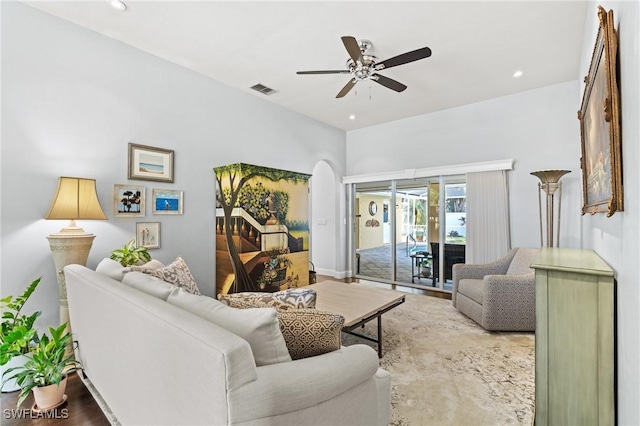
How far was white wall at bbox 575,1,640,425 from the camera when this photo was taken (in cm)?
109

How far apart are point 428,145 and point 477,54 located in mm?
→ 2047

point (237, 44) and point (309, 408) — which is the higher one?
point (237, 44)

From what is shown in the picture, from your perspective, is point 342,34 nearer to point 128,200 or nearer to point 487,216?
point 128,200

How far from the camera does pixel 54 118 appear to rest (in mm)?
2691

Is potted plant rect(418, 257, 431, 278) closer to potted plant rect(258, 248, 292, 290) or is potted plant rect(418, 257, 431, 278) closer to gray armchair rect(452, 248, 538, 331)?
gray armchair rect(452, 248, 538, 331)

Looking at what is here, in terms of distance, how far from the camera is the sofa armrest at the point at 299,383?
909mm

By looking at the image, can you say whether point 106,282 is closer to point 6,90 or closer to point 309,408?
point 309,408

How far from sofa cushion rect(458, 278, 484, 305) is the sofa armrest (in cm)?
260

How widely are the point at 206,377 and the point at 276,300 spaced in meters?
0.58

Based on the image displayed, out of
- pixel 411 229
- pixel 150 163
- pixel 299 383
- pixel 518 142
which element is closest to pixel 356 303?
pixel 299 383

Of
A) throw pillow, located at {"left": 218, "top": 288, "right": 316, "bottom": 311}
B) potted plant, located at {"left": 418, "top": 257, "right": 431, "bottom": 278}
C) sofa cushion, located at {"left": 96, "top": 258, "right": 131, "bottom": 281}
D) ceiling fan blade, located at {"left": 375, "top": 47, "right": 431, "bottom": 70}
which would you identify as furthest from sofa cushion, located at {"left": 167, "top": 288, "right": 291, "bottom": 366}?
potted plant, located at {"left": 418, "top": 257, "right": 431, "bottom": 278}

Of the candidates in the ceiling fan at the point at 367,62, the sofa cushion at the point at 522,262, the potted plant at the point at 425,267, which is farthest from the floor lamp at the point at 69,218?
the potted plant at the point at 425,267

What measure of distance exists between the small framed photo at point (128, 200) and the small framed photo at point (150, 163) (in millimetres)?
136

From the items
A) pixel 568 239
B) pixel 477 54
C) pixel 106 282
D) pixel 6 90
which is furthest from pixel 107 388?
pixel 568 239
